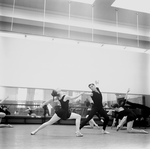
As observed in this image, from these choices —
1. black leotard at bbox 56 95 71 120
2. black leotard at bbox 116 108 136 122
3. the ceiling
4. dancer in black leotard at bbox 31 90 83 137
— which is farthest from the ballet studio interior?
black leotard at bbox 56 95 71 120

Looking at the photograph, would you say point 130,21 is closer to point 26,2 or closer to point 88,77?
point 88,77

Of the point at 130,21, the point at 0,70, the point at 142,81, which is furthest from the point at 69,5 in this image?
the point at 142,81

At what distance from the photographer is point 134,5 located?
6.71m

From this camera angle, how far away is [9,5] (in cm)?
686

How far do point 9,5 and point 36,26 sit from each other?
1339 mm

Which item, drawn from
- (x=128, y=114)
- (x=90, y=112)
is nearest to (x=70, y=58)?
(x=128, y=114)

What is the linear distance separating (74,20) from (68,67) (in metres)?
1.97

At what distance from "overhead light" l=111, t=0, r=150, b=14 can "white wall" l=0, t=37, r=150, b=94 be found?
2243mm

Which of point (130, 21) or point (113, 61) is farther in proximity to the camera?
point (113, 61)

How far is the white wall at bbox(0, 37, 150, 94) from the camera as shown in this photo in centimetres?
Answer: 728

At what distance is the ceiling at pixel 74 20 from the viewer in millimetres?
6816

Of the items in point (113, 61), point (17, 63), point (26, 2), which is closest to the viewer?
point (26, 2)

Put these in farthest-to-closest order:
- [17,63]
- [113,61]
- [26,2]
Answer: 1. [113,61]
2. [17,63]
3. [26,2]

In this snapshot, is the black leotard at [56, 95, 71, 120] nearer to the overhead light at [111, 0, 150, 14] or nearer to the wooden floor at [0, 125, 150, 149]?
the wooden floor at [0, 125, 150, 149]
